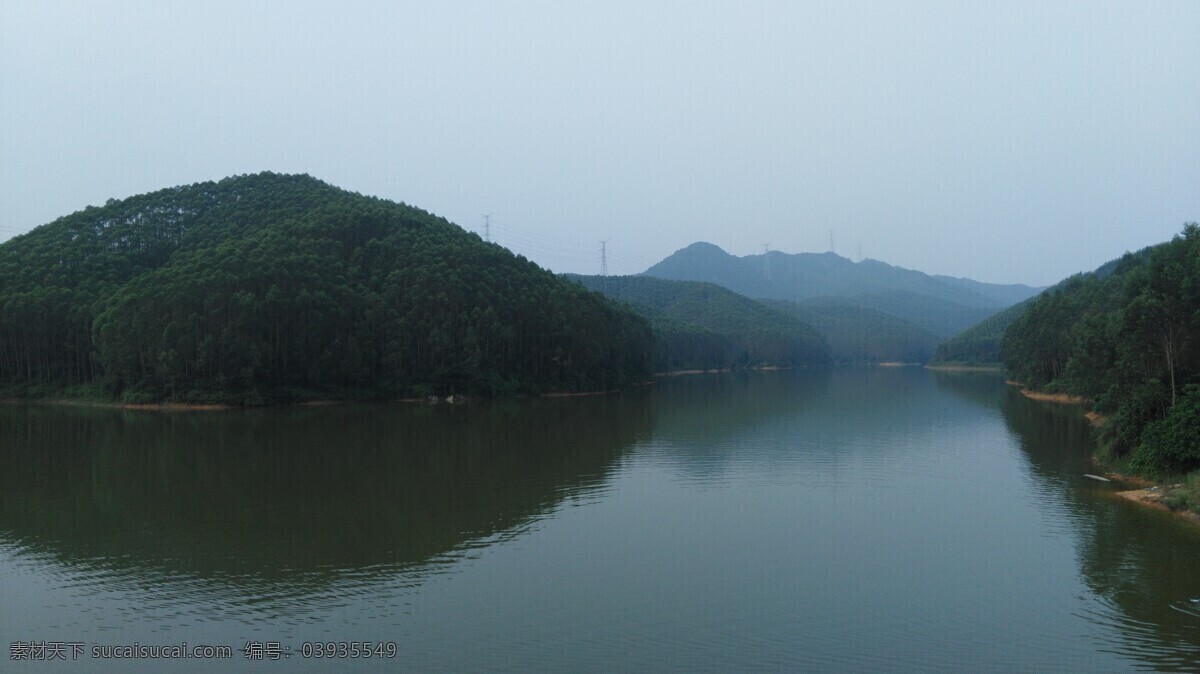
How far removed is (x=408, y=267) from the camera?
3147 inches

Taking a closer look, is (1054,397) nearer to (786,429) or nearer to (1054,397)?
(1054,397)

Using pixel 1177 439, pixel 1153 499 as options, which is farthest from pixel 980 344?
pixel 1153 499

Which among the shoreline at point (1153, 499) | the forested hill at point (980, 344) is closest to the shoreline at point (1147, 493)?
the shoreline at point (1153, 499)

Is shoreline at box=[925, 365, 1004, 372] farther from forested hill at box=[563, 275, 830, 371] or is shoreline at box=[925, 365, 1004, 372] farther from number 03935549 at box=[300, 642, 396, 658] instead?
number 03935549 at box=[300, 642, 396, 658]

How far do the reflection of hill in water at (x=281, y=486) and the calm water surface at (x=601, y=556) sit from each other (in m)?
Answer: 0.14

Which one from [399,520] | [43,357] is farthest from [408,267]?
[399,520]

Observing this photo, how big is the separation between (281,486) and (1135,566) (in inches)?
957

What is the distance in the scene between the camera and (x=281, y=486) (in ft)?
90.4

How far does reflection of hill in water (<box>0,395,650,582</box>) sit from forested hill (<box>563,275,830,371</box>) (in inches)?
3619

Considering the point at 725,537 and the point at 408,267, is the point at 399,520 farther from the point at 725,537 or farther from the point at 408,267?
the point at 408,267

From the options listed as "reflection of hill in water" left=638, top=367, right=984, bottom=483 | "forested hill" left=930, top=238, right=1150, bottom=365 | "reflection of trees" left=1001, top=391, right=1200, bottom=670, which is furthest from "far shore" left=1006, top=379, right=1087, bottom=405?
"forested hill" left=930, top=238, right=1150, bottom=365

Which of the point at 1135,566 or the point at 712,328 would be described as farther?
the point at 712,328

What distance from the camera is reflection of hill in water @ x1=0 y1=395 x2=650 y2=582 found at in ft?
64.4

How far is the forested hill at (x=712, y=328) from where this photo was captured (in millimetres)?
141750
